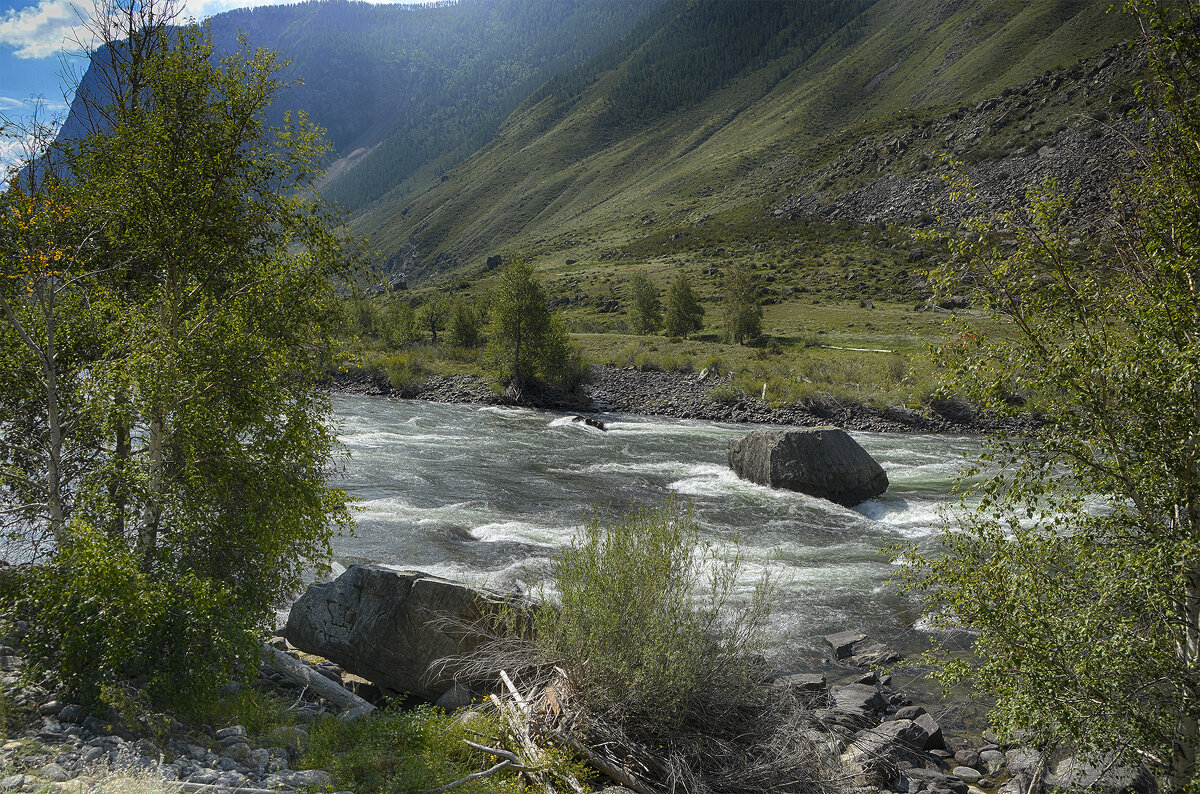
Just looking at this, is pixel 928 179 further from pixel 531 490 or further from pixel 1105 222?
pixel 1105 222

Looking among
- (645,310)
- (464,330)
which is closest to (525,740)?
(464,330)

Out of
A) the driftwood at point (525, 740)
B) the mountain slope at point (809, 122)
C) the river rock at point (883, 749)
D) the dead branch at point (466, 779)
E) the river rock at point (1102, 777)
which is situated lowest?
the river rock at point (883, 749)

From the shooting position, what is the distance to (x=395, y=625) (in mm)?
10000

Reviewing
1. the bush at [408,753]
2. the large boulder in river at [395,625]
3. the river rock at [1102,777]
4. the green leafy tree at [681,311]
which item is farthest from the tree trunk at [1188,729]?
the green leafy tree at [681,311]

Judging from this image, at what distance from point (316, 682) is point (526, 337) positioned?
3663cm

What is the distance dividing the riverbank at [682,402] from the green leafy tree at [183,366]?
31.3 m

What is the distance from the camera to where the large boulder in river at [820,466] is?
2227cm

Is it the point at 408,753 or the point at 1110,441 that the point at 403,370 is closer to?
the point at 408,753

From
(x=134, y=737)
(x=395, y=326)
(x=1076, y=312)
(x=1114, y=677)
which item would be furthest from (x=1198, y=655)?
(x=395, y=326)

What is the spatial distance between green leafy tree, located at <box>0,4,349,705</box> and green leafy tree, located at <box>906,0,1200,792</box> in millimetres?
8255

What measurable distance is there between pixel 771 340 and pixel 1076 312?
184 ft

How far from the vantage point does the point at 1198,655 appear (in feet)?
19.4

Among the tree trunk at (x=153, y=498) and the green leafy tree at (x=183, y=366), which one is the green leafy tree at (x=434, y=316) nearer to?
the green leafy tree at (x=183, y=366)

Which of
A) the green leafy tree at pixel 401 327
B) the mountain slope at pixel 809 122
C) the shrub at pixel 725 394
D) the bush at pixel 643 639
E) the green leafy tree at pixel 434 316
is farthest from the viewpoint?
the mountain slope at pixel 809 122
